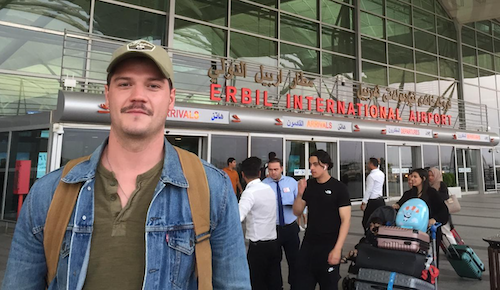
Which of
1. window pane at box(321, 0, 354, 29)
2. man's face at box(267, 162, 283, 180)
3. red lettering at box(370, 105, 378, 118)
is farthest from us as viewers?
window pane at box(321, 0, 354, 29)

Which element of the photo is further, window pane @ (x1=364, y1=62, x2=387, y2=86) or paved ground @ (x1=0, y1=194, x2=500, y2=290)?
window pane @ (x1=364, y1=62, x2=387, y2=86)

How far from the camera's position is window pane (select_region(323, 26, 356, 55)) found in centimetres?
1573

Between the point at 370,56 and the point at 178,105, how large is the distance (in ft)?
41.0

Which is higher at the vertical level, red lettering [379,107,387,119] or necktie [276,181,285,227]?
red lettering [379,107,387,119]

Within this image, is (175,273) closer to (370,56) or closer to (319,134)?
(319,134)

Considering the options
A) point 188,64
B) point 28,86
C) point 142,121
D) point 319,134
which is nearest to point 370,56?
point 319,134

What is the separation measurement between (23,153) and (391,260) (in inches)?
346

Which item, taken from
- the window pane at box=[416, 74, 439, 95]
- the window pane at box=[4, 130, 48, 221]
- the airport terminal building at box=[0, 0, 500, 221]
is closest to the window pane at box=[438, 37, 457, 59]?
the airport terminal building at box=[0, 0, 500, 221]

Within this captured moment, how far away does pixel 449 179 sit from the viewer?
1617 cm

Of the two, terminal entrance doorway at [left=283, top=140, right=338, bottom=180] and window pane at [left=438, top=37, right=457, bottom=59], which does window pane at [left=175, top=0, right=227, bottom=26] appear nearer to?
terminal entrance doorway at [left=283, top=140, right=338, bottom=180]

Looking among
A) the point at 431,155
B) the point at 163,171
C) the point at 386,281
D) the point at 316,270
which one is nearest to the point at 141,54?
the point at 163,171

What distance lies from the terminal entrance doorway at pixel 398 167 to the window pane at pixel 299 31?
6.33m

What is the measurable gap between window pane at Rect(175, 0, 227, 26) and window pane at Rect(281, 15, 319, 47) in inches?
121

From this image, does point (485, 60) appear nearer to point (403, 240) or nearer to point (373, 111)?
point (373, 111)
